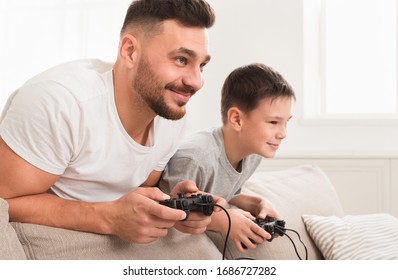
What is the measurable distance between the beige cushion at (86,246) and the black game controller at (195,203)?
0.50 ft

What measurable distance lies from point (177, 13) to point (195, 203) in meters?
0.46

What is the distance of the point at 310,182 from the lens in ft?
6.80

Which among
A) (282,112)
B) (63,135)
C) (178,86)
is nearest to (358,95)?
(282,112)

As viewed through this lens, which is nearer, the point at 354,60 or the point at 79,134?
the point at 79,134

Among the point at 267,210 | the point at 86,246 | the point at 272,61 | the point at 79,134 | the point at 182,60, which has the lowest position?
the point at 267,210

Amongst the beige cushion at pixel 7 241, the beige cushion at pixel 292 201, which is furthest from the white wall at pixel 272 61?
the beige cushion at pixel 7 241

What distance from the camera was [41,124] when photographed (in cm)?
118

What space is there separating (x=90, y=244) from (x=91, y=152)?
211mm

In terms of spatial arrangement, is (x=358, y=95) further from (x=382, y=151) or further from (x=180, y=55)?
(x=180, y=55)

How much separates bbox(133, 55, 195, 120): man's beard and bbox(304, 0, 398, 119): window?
1.81 m

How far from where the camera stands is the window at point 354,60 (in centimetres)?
308

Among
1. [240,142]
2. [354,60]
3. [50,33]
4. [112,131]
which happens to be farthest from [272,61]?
[112,131]

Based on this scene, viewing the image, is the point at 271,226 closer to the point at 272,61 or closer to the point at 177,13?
the point at 177,13

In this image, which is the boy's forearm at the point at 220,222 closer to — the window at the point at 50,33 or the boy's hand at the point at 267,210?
the boy's hand at the point at 267,210
